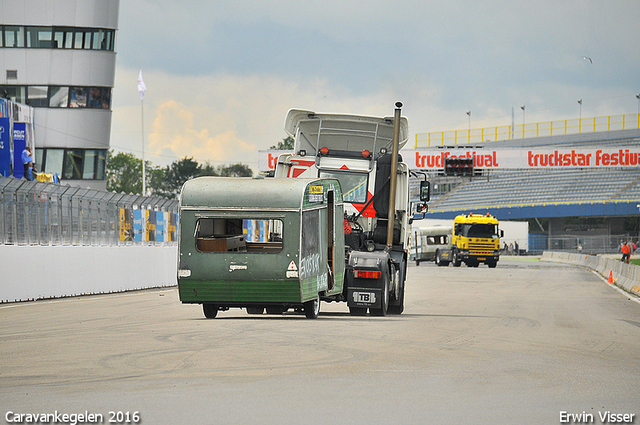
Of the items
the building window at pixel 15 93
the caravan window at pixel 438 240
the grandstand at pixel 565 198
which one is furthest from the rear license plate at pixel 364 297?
the grandstand at pixel 565 198

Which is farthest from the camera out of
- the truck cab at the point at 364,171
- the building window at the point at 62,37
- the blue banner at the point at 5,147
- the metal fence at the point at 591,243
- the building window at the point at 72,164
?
the metal fence at the point at 591,243

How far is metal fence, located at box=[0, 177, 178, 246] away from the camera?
22.4m

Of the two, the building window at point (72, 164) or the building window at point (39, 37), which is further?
the building window at point (72, 164)

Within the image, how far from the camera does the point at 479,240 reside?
57750mm

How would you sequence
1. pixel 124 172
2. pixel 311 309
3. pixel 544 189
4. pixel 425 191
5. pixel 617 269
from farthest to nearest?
pixel 124 172 < pixel 544 189 < pixel 617 269 < pixel 425 191 < pixel 311 309

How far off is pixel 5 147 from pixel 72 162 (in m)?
13.6

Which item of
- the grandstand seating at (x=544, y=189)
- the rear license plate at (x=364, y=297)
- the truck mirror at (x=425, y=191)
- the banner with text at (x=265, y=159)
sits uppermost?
the grandstand seating at (x=544, y=189)

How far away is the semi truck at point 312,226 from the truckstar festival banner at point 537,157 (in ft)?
121

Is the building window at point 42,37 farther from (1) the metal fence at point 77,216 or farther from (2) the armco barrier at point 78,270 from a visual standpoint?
(2) the armco barrier at point 78,270

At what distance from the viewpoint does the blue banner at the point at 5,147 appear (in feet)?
143

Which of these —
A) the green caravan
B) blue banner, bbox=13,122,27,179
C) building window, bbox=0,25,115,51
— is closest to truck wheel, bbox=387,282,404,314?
the green caravan

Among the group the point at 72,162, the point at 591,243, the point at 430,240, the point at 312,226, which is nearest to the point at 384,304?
the point at 312,226

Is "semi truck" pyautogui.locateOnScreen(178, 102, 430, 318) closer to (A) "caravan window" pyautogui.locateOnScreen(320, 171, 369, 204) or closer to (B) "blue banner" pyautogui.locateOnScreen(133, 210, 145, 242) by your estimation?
(A) "caravan window" pyautogui.locateOnScreen(320, 171, 369, 204)

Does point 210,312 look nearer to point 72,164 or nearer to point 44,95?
point 44,95
